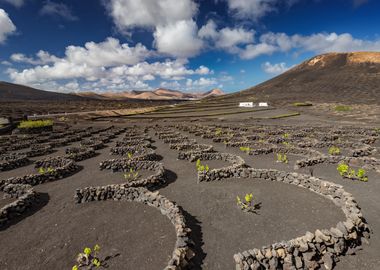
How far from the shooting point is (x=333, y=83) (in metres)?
148

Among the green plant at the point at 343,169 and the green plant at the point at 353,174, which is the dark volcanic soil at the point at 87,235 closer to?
the green plant at the point at 343,169

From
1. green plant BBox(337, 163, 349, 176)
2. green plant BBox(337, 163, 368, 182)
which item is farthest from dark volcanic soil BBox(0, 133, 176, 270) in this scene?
green plant BBox(337, 163, 368, 182)

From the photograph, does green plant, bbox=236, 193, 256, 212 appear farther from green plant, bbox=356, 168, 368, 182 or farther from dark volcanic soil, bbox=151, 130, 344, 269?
green plant, bbox=356, 168, 368, 182

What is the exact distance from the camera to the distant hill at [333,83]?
121250 mm

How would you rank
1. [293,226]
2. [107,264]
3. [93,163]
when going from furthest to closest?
[93,163]
[293,226]
[107,264]

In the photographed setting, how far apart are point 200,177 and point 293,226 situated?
7.38 metres

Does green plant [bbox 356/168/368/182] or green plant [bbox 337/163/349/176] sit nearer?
green plant [bbox 356/168/368/182]

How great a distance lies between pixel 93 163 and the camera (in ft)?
75.2

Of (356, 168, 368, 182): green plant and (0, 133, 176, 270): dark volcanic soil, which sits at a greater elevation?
(356, 168, 368, 182): green plant

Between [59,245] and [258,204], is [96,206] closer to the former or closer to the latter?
[59,245]

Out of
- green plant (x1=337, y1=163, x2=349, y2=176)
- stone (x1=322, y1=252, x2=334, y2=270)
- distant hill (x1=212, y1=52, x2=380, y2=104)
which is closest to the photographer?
stone (x1=322, y1=252, x2=334, y2=270)

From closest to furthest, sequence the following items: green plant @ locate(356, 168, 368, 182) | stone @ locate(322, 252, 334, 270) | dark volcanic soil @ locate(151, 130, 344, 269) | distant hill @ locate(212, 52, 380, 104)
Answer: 1. stone @ locate(322, 252, 334, 270)
2. dark volcanic soil @ locate(151, 130, 344, 269)
3. green plant @ locate(356, 168, 368, 182)
4. distant hill @ locate(212, 52, 380, 104)

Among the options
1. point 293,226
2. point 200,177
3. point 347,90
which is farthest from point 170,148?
point 347,90

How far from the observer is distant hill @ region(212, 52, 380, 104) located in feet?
398
